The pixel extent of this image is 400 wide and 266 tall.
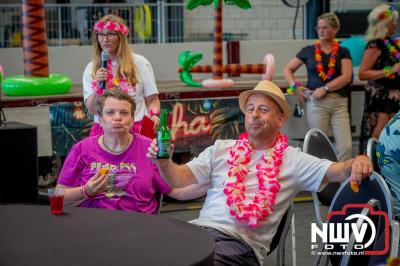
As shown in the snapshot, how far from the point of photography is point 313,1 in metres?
9.32

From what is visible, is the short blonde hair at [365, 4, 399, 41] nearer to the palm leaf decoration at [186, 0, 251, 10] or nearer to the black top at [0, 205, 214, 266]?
the palm leaf decoration at [186, 0, 251, 10]

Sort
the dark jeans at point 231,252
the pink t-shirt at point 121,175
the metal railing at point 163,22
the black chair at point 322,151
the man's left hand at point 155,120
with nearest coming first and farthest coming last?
the dark jeans at point 231,252
the pink t-shirt at point 121,175
the black chair at point 322,151
the man's left hand at point 155,120
the metal railing at point 163,22

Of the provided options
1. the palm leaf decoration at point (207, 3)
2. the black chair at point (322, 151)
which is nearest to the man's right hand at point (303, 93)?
the palm leaf decoration at point (207, 3)

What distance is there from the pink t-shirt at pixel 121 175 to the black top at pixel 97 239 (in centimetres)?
58

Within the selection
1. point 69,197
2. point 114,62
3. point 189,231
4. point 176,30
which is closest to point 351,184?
point 189,231

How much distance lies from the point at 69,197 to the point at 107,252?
1147mm

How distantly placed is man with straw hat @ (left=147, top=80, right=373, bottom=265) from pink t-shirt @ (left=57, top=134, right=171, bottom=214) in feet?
1.20

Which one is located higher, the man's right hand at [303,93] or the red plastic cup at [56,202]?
the man's right hand at [303,93]

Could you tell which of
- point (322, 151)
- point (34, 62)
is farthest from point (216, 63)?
point (322, 151)

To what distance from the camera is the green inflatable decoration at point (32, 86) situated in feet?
22.1

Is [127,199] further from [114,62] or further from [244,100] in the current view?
[114,62]

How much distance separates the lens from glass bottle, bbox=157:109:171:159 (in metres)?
3.23

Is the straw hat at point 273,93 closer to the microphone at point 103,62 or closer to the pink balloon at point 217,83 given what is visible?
the microphone at point 103,62

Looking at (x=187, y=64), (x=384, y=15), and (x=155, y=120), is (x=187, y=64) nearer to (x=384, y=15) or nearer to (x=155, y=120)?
(x=384, y=15)
